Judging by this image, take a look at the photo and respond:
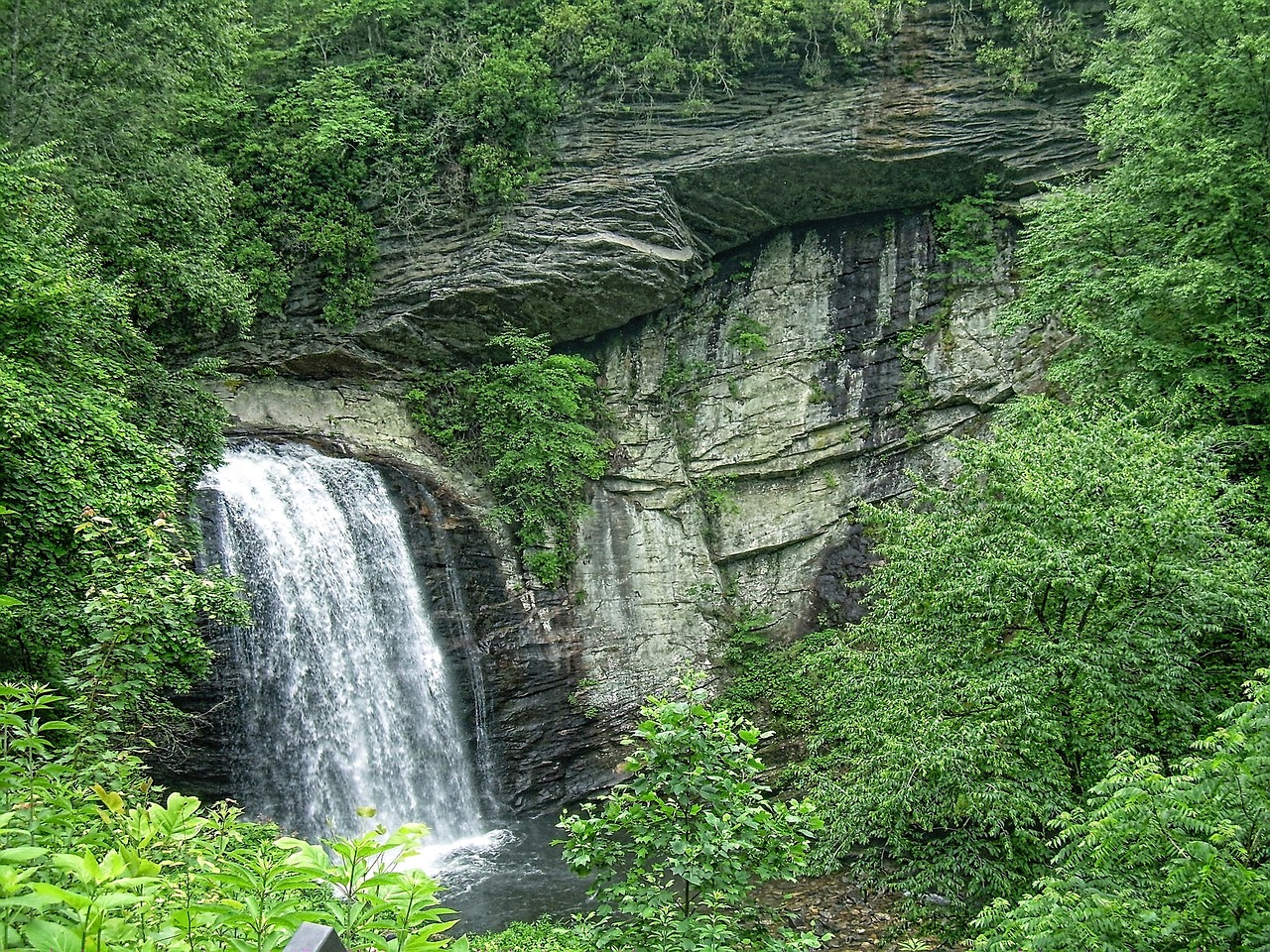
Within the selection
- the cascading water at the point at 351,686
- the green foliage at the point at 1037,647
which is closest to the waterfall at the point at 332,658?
the cascading water at the point at 351,686

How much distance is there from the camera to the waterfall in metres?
11.5

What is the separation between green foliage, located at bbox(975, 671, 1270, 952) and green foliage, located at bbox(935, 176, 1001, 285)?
1442cm

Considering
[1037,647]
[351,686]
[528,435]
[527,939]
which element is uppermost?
[528,435]

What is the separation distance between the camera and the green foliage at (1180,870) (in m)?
3.26

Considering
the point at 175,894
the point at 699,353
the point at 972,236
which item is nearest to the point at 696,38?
the point at 699,353

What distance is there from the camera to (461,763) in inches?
537

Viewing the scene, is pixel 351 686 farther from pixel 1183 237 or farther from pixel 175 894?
pixel 1183 237

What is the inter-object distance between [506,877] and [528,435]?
772 cm

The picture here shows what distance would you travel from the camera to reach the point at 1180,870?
3.45 meters

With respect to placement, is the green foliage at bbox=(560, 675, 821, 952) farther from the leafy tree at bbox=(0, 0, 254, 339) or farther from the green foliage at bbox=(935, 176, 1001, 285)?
the green foliage at bbox=(935, 176, 1001, 285)

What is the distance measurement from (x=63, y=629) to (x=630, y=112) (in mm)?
13932

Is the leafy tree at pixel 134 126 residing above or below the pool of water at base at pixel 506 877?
above

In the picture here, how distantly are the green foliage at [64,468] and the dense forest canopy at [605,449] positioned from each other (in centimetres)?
4

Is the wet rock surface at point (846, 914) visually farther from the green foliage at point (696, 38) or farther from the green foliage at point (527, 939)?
the green foliage at point (696, 38)
